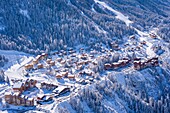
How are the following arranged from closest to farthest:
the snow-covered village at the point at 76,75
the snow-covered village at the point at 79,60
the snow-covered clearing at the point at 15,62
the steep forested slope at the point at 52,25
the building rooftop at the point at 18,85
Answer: the snow-covered village at the point at 76,75 < the snow-covered village at the point at 79,60 < the building rooftop at the point at 18,85 < the snow-covered clearing at the point at 15,62 < the steep forested slope at the point at 52,25

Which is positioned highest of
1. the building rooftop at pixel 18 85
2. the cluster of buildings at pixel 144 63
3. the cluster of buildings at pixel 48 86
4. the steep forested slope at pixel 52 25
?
the steep forested slope at pixel 52 25

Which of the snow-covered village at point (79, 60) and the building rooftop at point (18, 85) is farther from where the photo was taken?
the building rooftop at point (18, 85)

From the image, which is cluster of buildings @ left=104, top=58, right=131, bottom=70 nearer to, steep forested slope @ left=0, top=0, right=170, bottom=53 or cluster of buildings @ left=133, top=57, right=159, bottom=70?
cluster of buildings @ left=133, top=57, right=159, bottom=70

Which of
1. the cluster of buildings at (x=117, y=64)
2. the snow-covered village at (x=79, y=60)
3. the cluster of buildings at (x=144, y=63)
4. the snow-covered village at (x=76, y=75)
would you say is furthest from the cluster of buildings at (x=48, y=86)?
the cluster of buildings at (x=144, y=63)

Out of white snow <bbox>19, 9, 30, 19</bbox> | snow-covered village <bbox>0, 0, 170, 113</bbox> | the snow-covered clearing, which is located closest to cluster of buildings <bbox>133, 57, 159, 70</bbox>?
snow-covered village <bbox>0, 0, 170, 113</bbox>

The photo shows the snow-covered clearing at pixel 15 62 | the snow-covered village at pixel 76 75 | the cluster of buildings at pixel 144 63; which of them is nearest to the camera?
the snow-covered village at pixel 76 75

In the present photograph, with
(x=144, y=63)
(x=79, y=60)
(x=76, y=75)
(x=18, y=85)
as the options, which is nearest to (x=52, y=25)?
(x=79, y=60)

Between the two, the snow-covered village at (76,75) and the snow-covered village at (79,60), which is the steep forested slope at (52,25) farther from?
the snow-covered village at (76,75)

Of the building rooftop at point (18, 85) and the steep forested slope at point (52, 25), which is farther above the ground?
the steep forested slope at point (52, 25)

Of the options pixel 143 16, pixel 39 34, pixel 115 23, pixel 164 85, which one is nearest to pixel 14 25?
pixel 39 34
